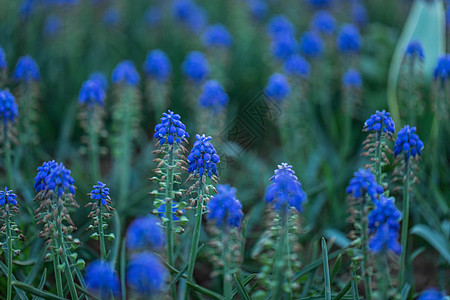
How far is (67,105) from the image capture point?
676cm

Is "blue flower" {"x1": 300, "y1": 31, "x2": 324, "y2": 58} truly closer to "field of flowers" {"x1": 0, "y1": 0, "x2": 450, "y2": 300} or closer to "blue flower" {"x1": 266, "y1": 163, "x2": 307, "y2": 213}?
"field of flowers" {"x1": 0, "y1": 0, "x2": 450, "y2": 300}

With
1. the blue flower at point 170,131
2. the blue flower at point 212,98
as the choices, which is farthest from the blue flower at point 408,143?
the blue flower at point 212,98

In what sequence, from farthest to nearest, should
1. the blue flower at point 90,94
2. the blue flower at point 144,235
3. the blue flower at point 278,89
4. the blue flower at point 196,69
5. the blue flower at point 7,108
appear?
the blue flower at point 196,69
the blue flower at point 278,89
the blue flower at point 90,94
the blue flower at point 7,108
the blue flower at point 144,235

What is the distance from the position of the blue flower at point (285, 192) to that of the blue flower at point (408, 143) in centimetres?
68

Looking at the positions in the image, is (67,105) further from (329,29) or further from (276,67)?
(329,29)

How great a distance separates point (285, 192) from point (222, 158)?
2.21m

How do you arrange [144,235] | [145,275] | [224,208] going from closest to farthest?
1. [145,275]
2. [144,235]
3. [224,208]

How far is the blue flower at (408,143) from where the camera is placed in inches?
111

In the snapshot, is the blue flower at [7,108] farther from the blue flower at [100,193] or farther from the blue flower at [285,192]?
the blue flower at [285,192]

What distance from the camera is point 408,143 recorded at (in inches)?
111

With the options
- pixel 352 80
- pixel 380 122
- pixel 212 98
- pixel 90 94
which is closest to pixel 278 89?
pixel 212 98

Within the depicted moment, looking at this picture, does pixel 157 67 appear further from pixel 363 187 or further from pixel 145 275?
pixel 145 275

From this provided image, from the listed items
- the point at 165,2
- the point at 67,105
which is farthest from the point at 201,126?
the point at 165,2

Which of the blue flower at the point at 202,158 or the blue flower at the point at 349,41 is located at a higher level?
the blue flower at the point at 349,41
